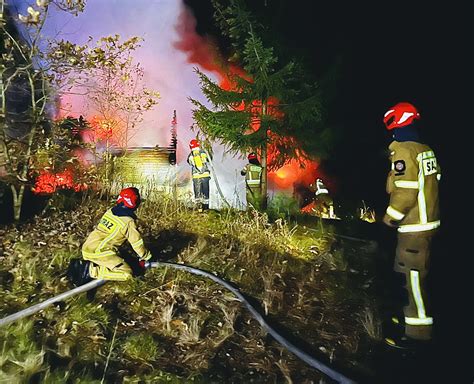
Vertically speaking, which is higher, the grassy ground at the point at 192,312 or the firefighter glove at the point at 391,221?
the firefighter glove at the point at 391,221

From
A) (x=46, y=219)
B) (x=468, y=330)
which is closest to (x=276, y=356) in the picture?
(x=468, y=330)

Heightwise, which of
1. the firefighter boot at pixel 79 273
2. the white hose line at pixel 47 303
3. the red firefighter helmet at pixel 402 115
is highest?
the red firefighter helmet at pixel 402 115

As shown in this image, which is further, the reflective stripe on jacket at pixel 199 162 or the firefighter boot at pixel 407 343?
the reflective stripe on jacket at pixel 199 162

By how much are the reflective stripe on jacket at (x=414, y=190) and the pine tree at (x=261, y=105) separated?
5.04 m

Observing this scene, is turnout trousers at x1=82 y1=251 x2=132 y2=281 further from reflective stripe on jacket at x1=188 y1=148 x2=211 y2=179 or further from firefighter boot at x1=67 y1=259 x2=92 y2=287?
reflective stripe on jacket at x1=188 y1=148 x2=211 y2=179

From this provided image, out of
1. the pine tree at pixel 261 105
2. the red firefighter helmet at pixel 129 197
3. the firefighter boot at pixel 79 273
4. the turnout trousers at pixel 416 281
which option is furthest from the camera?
the pine tree at pixel 261 105

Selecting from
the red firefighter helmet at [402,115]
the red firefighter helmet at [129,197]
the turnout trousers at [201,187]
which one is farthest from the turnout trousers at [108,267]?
the turnout trousers at [201,187]

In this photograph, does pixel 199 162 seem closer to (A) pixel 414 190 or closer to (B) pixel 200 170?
(B) pixel 200 170

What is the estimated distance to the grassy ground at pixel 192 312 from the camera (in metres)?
3.04

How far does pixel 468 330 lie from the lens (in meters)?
3.86

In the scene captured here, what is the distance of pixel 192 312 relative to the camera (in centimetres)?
401

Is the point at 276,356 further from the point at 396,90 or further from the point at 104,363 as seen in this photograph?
the point at 396,90

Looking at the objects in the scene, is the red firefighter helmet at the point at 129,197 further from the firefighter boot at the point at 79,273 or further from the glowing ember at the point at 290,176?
the glowing ember at the point at 290,176

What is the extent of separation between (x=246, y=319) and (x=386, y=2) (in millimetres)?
8881
